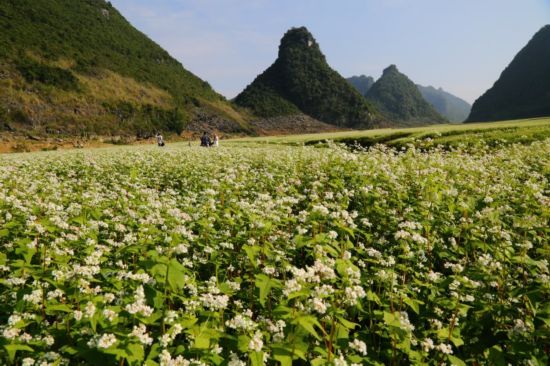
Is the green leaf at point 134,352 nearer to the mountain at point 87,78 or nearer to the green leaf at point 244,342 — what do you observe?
the green leaf at point 244,342

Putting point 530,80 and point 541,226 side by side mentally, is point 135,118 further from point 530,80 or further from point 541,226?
point 530,80

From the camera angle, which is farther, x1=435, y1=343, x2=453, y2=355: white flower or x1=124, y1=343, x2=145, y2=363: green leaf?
x1=435, y1=343, x2=453, y2=355: white flower

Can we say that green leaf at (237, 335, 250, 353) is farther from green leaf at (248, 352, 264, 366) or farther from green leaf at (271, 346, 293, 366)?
green leaf at (271, 346, 293, 366)

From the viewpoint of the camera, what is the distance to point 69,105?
3290 inches

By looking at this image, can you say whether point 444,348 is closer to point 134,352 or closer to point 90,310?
point 134,352

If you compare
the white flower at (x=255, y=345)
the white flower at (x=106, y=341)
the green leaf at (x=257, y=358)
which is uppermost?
the white flower at (x=106, y=341)

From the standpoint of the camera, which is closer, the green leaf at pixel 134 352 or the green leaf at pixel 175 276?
the green leaf at pixel 134 352

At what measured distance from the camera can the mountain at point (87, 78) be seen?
77438mm

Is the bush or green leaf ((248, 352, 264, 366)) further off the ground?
the bush

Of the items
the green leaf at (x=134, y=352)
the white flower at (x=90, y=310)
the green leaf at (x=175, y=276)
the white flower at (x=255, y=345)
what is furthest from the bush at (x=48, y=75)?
the white flower at (x=255, y=345)

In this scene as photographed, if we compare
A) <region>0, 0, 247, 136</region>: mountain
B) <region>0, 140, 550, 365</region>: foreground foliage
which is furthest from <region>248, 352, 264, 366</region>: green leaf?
<region>0, 0, 247, 136</region>: mountain

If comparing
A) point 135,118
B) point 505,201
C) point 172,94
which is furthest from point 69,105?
point 505,201

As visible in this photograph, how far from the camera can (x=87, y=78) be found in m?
95.7

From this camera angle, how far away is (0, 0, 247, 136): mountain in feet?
254
